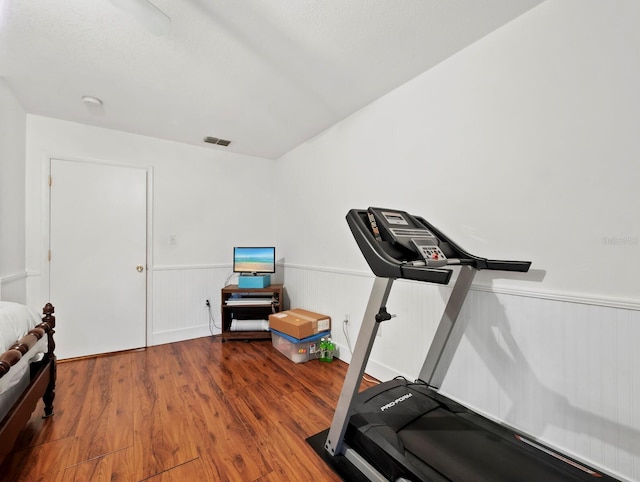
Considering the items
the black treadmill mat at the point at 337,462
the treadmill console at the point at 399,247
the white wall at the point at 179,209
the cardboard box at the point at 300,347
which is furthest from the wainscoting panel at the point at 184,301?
the treadmill console at the point at 399,247

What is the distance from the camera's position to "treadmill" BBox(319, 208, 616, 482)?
1184 mm

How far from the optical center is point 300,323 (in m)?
2.75

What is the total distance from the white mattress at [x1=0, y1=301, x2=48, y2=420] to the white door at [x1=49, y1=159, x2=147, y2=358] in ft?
4.31

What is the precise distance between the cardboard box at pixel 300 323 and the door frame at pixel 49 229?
1.47 m

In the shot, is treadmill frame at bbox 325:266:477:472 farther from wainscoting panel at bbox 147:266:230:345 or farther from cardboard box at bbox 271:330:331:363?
wainscoting panel at bbox 147:266:230:345

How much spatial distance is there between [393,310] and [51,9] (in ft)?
9.42

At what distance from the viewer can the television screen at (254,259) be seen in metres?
3.57

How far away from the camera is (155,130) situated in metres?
3.14

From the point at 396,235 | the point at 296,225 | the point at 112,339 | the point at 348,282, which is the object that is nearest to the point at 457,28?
the point at 396,235

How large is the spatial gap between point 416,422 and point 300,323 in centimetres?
144

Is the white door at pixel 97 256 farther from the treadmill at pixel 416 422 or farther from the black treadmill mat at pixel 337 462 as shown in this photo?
the treadmill at pixel 416 422

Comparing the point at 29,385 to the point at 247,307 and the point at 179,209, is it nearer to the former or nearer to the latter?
the point at 247,307

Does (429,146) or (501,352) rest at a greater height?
(429,146)

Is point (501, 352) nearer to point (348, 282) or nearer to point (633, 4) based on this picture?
point (348, 282)
